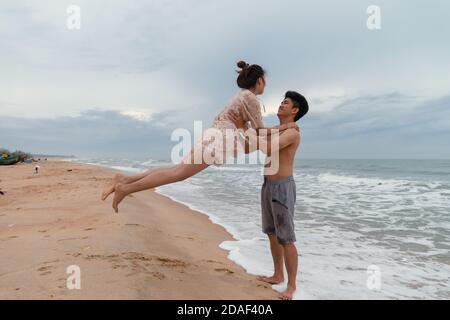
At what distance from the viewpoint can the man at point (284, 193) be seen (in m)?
3.65

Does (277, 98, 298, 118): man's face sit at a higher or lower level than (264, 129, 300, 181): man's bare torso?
higher

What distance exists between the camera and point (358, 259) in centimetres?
504

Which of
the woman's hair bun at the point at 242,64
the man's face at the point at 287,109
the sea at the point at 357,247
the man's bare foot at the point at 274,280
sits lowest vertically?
the sea at the point at 357,247

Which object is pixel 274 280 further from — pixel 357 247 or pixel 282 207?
pixel 357 247

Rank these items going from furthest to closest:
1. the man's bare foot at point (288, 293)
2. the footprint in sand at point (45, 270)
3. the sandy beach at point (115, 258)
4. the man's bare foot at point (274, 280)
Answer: the man's bare foot at point (274, 280) < the man's bare foot at point (288, 293) < the footprint in sand at point (45, 270) < the sandy beach at point (115, 258)

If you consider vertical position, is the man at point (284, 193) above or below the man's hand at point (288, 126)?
below

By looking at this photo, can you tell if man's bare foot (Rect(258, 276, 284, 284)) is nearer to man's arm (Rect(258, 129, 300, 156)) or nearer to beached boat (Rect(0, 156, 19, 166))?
man's arm (Rect(258, 129, 300, 156))

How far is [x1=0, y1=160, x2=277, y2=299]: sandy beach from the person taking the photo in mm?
3010

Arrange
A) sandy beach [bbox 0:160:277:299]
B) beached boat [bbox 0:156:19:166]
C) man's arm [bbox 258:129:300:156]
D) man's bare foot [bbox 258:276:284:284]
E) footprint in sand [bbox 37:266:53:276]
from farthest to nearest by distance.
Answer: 1. beached boat [bbox 0:156:19:166]
2. man's bare foot [bbox 258:276:284:284]
3. man's arm [bbox 258:129:300:156]
4. footprint in sand [bbox 37:266:53:276]
5. sandy beach [bbox 0:160:277:299]

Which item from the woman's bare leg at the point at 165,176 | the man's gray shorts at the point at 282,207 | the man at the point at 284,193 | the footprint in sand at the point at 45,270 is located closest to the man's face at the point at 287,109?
the man at the point at 284,193

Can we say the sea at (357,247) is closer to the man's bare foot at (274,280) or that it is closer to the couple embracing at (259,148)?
the man's bare foot at (274,280)

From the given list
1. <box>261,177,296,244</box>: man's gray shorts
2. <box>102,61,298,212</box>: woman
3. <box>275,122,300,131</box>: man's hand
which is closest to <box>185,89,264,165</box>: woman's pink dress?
<box>102,61,298,212</box>: woman

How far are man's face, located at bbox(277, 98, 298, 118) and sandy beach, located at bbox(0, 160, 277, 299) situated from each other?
1909 millimetres

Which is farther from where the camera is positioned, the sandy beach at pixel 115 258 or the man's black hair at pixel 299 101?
the man's black hair at pixel 299 101
